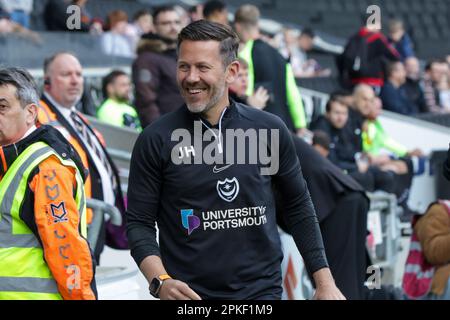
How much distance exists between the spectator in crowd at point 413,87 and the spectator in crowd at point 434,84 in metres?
0.29

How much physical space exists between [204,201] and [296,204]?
15.1 inches


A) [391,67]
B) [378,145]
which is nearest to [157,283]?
[378,145]

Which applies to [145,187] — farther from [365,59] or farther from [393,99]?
[393,99]

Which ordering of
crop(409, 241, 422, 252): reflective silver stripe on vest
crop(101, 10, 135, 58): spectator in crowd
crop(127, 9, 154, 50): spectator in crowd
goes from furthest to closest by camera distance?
crop(127, 9, 154, 50): spectator in crowd, crop(101, 10, 135, 58): spectator in crowd, crop(409, 241, 422, 252): reflective silver stripe on vest

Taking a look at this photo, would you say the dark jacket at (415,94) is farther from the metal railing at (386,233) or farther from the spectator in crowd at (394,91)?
the metal railing at (386,233)

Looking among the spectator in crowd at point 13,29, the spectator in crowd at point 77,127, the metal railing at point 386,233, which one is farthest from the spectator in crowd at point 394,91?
the spectator in crowd at point 77,127

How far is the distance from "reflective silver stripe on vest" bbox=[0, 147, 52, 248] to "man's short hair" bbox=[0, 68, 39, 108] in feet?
0.86

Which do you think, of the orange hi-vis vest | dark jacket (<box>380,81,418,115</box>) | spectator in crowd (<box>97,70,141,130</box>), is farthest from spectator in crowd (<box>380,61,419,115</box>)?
the orange hi-vis vest

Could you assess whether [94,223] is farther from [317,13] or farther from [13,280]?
[317,13]

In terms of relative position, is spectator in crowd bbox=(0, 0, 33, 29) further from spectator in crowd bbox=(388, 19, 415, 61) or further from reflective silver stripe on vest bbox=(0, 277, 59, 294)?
reflective silver stripe on vest bbox=(0, 277, 59, 294)

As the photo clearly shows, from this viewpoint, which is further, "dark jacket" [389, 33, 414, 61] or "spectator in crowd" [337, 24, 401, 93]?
"dark jacket" [389, 33, 414, 61]

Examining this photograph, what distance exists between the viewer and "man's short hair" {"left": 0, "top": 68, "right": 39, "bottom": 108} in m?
4.64

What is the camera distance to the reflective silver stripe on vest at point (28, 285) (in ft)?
14.8

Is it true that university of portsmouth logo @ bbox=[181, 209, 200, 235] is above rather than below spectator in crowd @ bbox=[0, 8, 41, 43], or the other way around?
below
